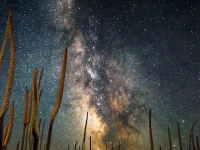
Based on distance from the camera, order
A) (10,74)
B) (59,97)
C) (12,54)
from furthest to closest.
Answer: (59,97) < (12,54) < (10,74)

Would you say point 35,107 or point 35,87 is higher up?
point 35,87

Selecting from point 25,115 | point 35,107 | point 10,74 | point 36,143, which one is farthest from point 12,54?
point 25,115

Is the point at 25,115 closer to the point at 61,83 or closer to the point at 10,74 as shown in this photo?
the point at 61,83

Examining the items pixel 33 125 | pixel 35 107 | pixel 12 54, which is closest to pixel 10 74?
pixel 12 54

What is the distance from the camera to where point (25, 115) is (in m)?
2.67

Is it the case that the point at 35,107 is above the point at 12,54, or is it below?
below

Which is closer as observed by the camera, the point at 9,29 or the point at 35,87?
the point at 35,87

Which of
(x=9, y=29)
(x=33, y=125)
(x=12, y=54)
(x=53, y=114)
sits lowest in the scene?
(x=33, y=125)

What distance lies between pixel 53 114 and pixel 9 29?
790 millimetres

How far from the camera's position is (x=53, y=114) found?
1620mm

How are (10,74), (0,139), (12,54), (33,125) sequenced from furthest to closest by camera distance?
(12,54) → (10,74) → (33,125) → (0,139)

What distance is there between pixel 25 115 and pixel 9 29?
150 cm

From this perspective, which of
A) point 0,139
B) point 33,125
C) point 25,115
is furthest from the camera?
point 25,115

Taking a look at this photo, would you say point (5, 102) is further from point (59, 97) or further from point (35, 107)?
point (59, 97)
